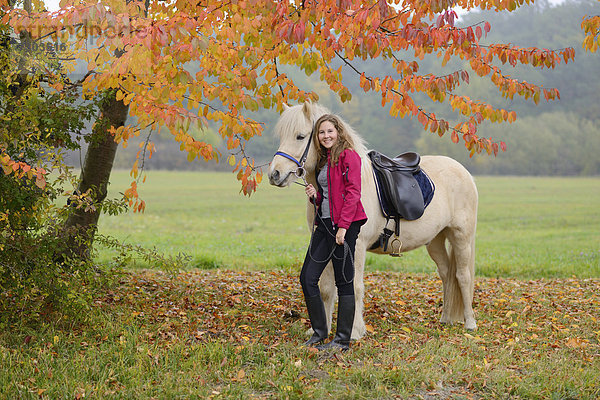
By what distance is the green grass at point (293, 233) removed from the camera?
36.9 ft

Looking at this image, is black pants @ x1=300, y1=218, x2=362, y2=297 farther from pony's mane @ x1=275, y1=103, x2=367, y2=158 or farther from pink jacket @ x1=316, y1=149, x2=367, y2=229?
pony's mane @ x1=275, y1=103, x2=367, y2=158

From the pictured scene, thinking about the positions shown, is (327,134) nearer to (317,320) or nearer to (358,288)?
(358,288)

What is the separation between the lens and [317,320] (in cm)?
495

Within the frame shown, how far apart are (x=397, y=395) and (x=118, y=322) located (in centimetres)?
290

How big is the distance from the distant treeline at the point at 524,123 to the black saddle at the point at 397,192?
5603 centimetres

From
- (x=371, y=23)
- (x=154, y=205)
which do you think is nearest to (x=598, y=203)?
(x=154, y=205)

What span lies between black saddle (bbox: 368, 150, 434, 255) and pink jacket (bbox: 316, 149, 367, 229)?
798mm

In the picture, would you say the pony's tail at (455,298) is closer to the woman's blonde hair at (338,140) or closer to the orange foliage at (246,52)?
the orange foliage at (246,52)

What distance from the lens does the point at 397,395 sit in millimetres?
3912

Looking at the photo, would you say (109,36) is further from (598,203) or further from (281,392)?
(598,203)

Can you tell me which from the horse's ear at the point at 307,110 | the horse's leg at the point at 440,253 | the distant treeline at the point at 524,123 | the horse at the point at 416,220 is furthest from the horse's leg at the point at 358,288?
the distant treeline at the point at 524,123

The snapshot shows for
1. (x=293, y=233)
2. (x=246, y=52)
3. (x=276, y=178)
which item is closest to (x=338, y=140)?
(x=276, y=178)

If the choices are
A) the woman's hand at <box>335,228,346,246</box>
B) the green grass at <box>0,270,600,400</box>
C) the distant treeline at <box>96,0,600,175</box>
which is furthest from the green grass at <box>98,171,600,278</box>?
the distant treeline at <box>96,0,600,175</box>

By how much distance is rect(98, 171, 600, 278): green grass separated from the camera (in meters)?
11.2
